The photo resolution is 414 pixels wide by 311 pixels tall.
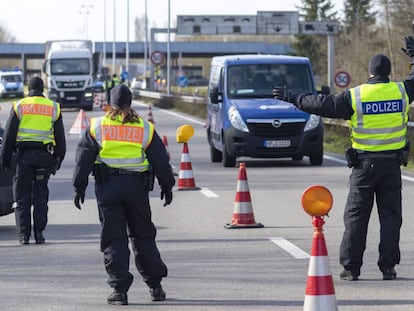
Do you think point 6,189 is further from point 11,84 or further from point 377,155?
point 11,84

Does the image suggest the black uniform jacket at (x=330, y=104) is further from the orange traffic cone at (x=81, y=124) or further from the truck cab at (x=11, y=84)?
the truck cab at (x=11, y=84)

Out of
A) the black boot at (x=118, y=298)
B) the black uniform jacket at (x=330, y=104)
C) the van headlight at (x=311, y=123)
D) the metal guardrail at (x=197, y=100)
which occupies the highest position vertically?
the black uniform jacket at (x=330, y=104)

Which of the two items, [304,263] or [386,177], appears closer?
[386,177]

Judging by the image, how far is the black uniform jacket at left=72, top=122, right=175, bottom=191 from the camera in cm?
909

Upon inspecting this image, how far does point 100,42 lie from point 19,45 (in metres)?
10.3

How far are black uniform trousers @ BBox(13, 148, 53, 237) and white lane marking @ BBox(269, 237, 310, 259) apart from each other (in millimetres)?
2398

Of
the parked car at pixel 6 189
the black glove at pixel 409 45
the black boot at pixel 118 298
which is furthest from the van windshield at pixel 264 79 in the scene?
the black boot at pixel 118 298

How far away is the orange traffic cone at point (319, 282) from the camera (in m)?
7.79

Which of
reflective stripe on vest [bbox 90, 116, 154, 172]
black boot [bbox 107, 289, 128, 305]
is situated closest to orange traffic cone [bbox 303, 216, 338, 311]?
black boot [bbox 107, 289, 128, 305]

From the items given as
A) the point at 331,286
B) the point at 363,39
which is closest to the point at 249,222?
the point at 331,286

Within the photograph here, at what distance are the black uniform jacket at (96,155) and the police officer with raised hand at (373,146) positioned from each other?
152 centimetres

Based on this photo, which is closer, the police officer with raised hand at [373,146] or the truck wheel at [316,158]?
the police officer with raised hand at [373,146]

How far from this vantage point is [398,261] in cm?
1002

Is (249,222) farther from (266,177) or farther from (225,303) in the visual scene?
(266,177)
